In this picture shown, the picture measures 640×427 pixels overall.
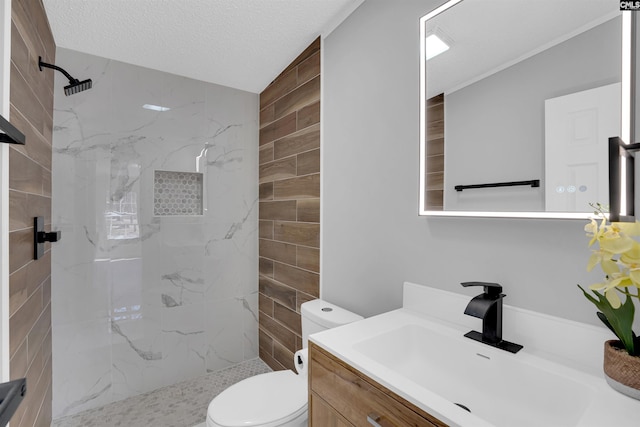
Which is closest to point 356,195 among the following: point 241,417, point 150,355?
point 241,417

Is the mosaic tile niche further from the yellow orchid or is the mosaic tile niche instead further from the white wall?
the yellow orchid

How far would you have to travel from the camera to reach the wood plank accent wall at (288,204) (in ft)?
6.84

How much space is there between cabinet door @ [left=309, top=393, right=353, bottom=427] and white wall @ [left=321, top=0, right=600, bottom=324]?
0.57 metres

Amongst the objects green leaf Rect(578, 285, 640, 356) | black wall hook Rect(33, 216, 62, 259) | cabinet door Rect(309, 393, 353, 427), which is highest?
black wall hook Rect(33, 216, 62, 259)

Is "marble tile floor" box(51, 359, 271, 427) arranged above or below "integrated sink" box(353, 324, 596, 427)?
below

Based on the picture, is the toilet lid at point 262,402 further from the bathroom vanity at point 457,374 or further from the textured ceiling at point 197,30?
the textured ceiling at point 197,30

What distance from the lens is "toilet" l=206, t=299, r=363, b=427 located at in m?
1.36

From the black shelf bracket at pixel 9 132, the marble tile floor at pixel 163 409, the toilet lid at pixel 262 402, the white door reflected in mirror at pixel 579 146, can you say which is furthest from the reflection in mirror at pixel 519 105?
the marble tile floor at pixel 163 409

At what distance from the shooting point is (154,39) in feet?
6.47

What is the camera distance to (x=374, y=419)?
0.88 metres

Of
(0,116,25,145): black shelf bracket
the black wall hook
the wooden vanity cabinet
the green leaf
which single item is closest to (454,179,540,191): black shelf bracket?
the green leaf

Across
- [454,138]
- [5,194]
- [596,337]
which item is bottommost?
[596,337]

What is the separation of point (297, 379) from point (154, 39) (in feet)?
7.10

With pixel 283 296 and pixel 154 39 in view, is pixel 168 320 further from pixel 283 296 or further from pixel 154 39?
pixel 154 39
